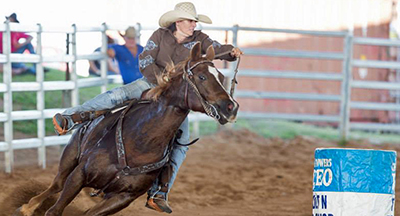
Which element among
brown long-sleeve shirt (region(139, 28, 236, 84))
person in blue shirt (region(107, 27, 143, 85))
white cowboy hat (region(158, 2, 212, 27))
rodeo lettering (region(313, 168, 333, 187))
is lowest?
rodeo lettering (region(313, 168, 333, 187))

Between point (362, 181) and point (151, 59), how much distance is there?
1.72 meters

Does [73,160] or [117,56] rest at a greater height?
[117,56]

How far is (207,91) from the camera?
4410 mm

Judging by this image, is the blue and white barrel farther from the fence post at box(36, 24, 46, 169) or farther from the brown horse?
the fence post at box(36, 24, 46, 169)

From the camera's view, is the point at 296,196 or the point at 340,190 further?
the point at 296,196


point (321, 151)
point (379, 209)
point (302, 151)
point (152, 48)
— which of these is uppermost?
point (152, 48)

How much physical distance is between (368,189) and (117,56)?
17.3 ft

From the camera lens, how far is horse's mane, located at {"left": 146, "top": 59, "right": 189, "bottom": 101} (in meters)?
4.65

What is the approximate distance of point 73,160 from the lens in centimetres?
524

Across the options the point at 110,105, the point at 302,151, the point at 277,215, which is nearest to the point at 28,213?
the point at 110,105

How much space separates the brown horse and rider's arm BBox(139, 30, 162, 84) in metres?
0.19

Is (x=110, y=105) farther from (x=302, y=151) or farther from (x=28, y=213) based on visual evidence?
(x=302, y=151)

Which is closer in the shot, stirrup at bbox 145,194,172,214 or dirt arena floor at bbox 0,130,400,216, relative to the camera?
stirrup at bbox 145,194,172,214

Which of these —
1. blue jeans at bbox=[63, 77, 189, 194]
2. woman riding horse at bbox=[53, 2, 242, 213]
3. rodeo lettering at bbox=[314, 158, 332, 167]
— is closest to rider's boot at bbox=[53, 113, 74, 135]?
woman riding horse at bbox=[53, 2, 242, 213]
